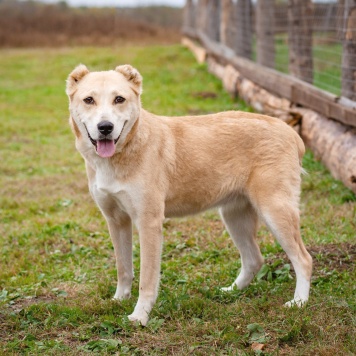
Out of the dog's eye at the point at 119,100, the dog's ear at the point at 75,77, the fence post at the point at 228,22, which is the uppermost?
the dog's ear at the point at 75,77

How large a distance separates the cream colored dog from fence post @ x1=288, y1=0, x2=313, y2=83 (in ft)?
17.2

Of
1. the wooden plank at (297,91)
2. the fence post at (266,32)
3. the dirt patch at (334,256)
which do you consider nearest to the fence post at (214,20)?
the wooden plank at (297,91)

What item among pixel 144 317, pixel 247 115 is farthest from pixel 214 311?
pixel 247 115

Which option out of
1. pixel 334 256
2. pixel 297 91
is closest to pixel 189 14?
pixel 297 91

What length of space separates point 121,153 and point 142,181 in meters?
0.25

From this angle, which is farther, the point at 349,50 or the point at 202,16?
the point at 202,16

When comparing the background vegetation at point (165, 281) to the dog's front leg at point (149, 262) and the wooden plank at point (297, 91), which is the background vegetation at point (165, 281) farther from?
the wooden plank at point (297, 91)

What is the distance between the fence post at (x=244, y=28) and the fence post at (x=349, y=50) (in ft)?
23.4

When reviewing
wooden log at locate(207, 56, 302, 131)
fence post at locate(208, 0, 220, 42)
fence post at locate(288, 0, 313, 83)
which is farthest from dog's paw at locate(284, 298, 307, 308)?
fence post at locate(208, 0, 220, 42)

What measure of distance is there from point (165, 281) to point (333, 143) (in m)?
3.31

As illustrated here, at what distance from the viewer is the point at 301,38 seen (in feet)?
33.0

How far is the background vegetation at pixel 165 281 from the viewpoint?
4051 mm

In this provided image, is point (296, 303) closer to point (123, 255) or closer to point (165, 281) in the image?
point (165, 281)

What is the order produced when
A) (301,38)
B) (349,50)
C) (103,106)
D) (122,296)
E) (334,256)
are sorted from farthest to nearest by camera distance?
1. (301,38)
2. (349,50)
3. (334,256)
4. (122,296)
5. (103,106)
